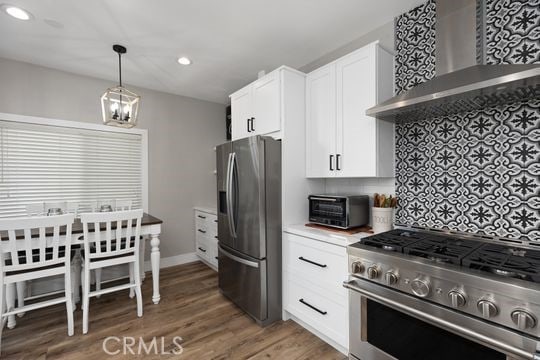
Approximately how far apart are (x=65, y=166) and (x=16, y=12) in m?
1.70

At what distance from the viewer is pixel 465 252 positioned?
1.38 metres

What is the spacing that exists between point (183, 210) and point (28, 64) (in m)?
2.52

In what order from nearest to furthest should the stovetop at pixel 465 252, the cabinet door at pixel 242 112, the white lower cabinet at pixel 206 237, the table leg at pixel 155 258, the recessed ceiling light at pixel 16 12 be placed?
the stovetop at pixel 465 252 < the recessed ceiling light at pixel 16 12 < the table leg at pixel 155 258 < the cabinet door at pixel 242 112 < the white lower cabinet at pixel 206 237

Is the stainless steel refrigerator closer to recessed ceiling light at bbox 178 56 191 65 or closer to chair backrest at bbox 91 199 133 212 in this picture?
recessed ceiling light at bbox 178 56 191 65

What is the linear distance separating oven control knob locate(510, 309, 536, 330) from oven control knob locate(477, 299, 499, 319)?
0.06 m

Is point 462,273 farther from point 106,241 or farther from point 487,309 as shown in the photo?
point 106,241

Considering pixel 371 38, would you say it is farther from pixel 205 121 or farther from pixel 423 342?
pixel 205 121

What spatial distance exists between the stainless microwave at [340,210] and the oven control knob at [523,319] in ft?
3.65

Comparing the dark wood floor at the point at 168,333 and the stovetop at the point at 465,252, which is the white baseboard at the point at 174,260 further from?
the stovetop at the point at 465,252

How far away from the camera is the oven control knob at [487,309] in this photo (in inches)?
41.9

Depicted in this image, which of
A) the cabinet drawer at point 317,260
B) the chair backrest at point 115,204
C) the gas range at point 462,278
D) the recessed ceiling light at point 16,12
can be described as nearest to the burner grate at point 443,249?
the gas range at point 462,278

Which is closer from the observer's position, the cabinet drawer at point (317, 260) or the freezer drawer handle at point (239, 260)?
the cabinet drawer at point (317, 260)

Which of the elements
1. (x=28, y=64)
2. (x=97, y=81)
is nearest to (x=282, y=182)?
(x=97, y=81)

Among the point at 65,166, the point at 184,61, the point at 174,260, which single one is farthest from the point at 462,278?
the point at 65,166
